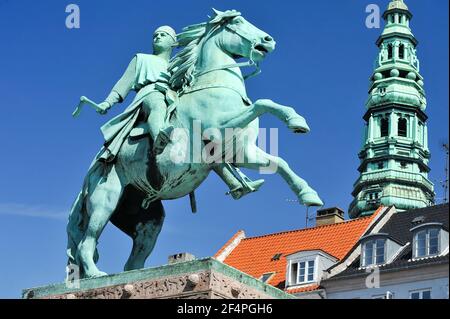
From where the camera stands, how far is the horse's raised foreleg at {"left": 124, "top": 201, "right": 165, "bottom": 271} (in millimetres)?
18250

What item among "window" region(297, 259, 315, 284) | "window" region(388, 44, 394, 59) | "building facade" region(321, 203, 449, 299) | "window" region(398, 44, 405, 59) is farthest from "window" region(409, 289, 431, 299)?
"window" region(398, 44, 405, 59)

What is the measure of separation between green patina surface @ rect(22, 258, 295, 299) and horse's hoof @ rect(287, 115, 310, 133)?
187 cm

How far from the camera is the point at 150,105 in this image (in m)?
18.0

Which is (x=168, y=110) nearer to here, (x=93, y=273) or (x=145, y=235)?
(x=145, y=235)

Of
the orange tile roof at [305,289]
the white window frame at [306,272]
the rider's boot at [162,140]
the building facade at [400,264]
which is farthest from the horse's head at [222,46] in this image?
the white window frame at [306,272]

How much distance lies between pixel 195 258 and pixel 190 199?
140 centimetres

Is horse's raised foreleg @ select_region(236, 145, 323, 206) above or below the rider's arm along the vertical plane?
below

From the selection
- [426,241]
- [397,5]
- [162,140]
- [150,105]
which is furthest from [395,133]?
[162,140]

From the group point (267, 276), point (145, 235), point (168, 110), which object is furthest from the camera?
point (267, 276)

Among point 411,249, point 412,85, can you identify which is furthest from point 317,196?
point 412,85

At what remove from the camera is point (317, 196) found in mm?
16594

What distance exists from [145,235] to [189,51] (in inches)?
103

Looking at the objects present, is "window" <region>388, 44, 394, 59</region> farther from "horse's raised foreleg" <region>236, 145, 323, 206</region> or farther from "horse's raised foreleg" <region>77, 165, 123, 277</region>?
"horse's raised foreleg" <region>236, 145, 323, 206</region>
